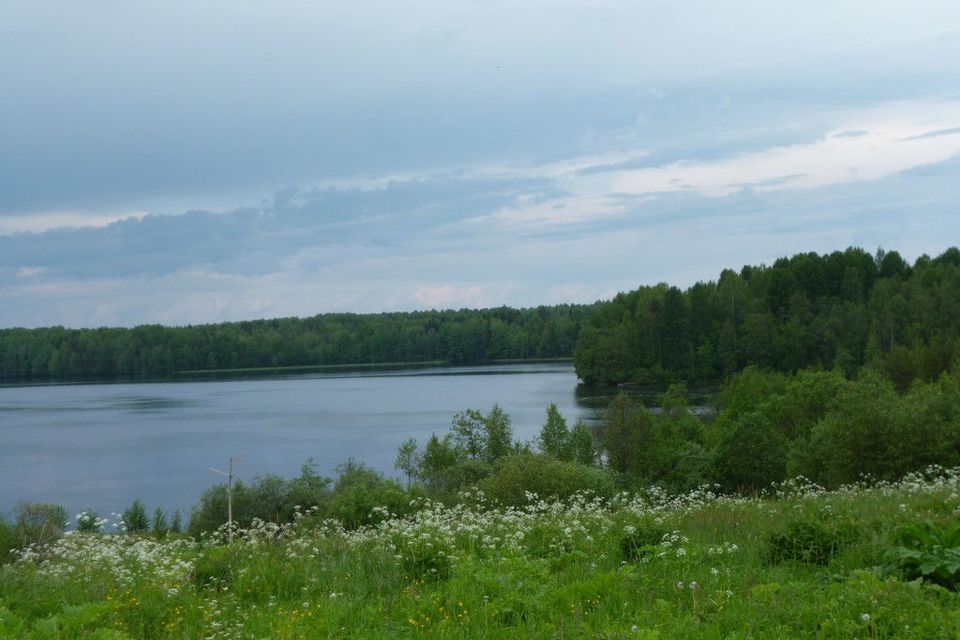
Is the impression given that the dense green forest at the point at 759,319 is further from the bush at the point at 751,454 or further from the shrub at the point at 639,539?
the shrub at the point at 639,539

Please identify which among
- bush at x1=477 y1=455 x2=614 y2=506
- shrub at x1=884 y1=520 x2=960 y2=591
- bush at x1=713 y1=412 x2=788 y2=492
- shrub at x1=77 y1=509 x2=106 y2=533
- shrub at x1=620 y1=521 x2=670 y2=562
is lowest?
bush at x1=713 y1=412 x2=788 y2=492

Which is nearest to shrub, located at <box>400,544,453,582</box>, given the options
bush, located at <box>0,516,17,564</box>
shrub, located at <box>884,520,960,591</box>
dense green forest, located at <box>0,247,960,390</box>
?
shrub, located at <box>884,520,960,591</box>

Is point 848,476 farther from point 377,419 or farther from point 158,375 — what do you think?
point 158,375

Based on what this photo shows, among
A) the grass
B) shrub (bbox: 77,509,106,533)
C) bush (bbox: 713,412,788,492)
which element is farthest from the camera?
bush (bbox: 713,412,788,492)

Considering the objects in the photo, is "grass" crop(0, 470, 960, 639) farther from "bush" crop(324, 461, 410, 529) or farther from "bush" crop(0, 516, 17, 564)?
"bush" crop(0, 516, 17, 564)

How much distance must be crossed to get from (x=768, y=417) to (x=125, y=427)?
55814 mm

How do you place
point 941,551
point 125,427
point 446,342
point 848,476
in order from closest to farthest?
point 941,551 → point 848,476 → point 125,427 → point 446,342

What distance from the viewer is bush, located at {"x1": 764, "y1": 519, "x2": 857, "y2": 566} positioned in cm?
732

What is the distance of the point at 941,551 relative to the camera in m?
6.30

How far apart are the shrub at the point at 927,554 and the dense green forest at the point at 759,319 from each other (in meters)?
93.2

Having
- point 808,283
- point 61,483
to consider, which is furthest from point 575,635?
point 808,283

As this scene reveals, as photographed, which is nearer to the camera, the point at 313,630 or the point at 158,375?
the point at 313,630

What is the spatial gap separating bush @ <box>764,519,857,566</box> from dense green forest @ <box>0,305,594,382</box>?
17025 cm

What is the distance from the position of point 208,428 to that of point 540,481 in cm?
5213
